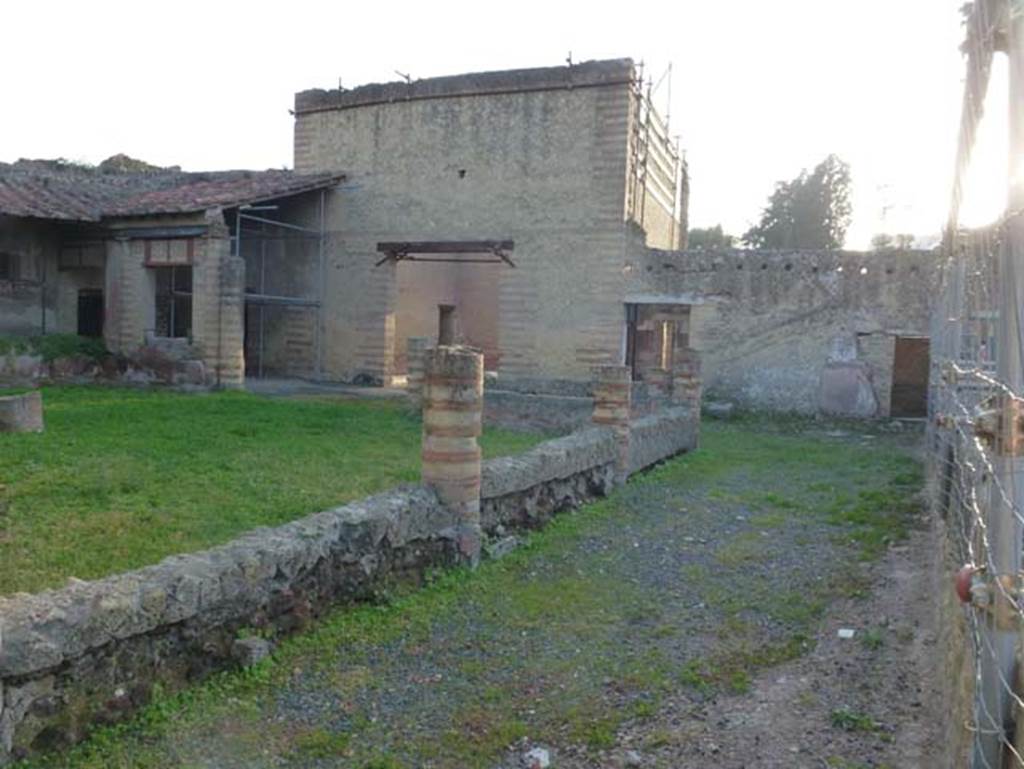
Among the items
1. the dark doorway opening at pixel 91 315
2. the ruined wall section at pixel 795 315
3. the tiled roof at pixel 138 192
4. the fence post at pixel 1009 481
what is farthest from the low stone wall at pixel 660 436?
the dark doorway opening at pixel 91 315

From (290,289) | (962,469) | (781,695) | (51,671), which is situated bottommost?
(781,695)

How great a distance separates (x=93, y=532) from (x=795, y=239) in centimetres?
3261

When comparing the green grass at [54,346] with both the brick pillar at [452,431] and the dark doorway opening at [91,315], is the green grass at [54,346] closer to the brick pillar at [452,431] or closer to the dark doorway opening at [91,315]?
the dark doorway opening at [91,315]

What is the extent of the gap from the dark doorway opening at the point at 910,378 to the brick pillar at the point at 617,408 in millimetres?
10645

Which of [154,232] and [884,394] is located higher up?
[154,232]

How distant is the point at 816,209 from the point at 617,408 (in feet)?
95.3

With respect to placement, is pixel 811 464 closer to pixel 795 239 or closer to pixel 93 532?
pixel 93 532

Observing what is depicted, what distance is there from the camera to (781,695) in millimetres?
3920

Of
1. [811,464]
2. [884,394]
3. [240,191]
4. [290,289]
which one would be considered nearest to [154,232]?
[240,191]

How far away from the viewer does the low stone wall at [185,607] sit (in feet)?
10.1

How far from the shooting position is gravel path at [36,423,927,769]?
3371 millimetres

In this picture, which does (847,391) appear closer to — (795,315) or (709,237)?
(795,315)

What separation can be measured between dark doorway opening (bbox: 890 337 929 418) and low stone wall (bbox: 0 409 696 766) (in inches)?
550

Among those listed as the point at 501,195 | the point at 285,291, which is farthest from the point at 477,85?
the point at 285,291
